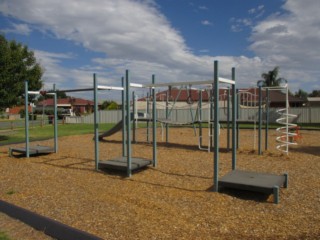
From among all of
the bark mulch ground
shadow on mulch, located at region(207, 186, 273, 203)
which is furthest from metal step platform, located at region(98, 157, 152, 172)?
shadow on mulch, located at region(207, 186, 273, 203)

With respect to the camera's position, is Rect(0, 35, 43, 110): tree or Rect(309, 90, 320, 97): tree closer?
Rect(0, 35, 43, 110): tree

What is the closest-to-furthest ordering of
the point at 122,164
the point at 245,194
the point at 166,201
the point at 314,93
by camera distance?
the point at 166,201 → the point at 245,194 → the point at 122,164 → the point at 314,93

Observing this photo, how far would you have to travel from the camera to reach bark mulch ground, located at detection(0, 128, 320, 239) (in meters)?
3.81

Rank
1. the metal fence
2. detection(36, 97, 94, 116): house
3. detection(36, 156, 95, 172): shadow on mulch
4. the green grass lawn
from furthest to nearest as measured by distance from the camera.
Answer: detection(36, 97, 94, 116): house → the metal fence → detection(36, 156, 95, 172): shadow on mulch → the green grass lawn

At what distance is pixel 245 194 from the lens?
5352 mm

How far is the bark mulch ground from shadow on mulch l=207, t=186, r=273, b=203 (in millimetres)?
17

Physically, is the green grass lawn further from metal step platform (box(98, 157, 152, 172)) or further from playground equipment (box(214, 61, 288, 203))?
playground equipment (box(214, 61, 288, 203))

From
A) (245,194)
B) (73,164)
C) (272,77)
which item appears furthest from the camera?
(272,77)

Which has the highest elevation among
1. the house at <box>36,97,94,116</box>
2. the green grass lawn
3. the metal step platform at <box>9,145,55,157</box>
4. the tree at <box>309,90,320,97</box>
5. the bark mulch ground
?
the tree at <box>309,90,320,97</box>

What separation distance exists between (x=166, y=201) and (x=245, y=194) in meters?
1.44

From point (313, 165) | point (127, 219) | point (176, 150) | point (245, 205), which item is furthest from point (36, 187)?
point (313, 165)

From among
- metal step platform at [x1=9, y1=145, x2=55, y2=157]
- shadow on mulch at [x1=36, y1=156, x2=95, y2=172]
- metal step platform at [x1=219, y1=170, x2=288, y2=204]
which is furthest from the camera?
metal step platform at [x1=9, y1=145, x2=55, y2=157]

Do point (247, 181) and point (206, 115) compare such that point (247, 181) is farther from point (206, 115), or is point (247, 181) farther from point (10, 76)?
point (206, 115)

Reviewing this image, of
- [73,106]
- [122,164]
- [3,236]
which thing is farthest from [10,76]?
A: [73,106]
